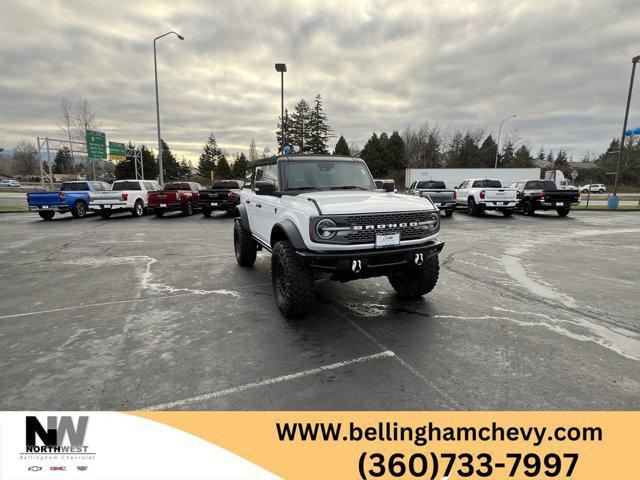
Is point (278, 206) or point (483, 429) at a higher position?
point (278, 206)

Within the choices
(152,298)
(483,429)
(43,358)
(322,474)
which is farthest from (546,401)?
(152,298)

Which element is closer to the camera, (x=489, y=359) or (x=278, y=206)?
(x=489, y=359)

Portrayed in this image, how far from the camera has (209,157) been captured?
93.2 metres

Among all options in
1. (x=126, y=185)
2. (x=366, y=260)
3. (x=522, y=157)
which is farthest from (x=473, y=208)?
(x=522, y=157)

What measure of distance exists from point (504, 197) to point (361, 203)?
50.9ft

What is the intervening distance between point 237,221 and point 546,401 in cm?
587

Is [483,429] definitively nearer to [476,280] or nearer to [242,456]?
[242,456]

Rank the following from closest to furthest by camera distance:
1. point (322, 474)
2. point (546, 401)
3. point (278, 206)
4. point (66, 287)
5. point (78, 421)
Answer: point (322, 474)
point (78, 421)
point (546, 401)
point (278, 206)
point (66, 287)

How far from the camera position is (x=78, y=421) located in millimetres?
2402

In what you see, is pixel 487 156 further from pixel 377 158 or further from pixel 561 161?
pixel 561 161

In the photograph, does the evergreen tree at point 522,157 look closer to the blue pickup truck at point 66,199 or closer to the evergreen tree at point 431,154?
the evergreen tree at point 431,154

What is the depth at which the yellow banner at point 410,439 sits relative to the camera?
2.15m

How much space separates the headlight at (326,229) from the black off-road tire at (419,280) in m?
1.32

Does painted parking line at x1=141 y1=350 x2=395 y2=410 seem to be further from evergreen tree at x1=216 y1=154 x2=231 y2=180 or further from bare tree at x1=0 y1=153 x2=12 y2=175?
bare tree at x1=0 y1=153 x2=12 y2=175
